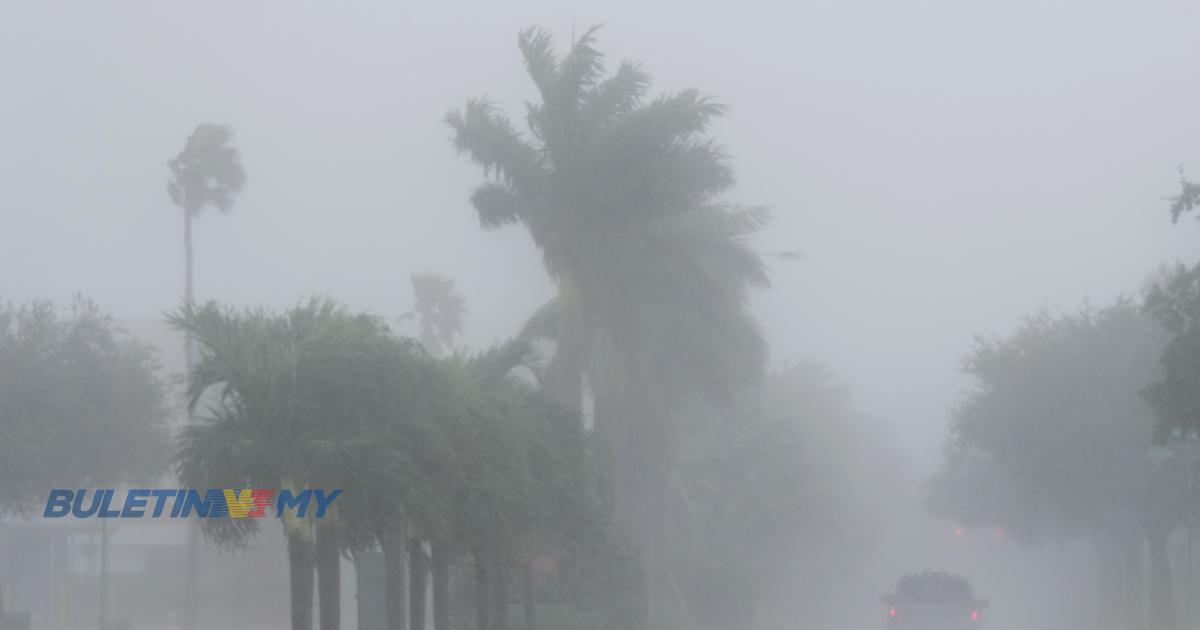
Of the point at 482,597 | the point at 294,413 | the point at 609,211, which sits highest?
the point at 609,211

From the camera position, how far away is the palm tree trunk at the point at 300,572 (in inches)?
547

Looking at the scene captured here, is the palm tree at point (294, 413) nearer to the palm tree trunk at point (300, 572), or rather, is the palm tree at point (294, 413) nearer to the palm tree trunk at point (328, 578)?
the palm tree trunk at point (300, 572)

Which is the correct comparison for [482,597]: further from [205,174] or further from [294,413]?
[205,174]

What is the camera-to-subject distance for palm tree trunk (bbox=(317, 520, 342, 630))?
48.5ft

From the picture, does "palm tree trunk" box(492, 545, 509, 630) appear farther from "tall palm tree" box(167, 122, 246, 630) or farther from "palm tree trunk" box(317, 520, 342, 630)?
"tall palm tree" box(167, 122, 246, 630)

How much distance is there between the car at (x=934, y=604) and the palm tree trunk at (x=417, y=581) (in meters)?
16.4

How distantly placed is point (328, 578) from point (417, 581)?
415cm

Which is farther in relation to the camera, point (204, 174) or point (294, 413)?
point (204, 174)

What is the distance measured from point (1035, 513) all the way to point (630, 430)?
21.1 meters

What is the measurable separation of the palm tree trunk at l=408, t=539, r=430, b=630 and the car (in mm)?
16435

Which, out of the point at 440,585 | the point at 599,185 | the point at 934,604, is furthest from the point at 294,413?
the point at 934,604

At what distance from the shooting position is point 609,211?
31672mm

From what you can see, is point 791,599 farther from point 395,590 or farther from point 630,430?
point 395,590

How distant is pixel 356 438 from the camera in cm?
1377
